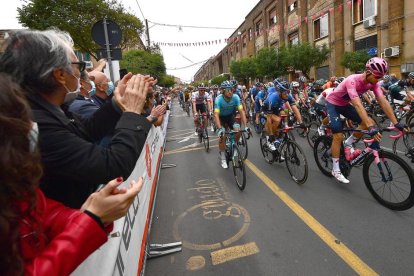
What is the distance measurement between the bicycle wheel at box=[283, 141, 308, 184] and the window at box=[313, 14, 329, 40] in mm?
19680

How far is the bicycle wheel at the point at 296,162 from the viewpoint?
5051 mm

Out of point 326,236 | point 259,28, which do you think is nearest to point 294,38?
point 259,28

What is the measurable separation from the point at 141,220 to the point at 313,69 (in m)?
24.3

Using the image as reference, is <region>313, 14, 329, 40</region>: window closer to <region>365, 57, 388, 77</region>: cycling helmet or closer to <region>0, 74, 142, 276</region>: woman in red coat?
<region>365, 57, 388, 77</region>: cycling helmet

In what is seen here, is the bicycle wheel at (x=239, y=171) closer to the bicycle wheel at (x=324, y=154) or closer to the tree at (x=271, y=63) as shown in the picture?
the bicycle wheel at (x=324, y=154)

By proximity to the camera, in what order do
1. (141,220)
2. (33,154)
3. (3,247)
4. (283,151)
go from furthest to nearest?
1. (283,151)
2. (141,220)
3. (33,154)
4. (3,247)

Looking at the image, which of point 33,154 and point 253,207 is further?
point 253,207

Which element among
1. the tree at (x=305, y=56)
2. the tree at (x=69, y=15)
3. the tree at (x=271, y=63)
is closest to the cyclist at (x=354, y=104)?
the tree at (x=69, y=15)

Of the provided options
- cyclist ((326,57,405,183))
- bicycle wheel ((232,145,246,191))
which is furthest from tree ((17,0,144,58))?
cyclist ((326,57,405,183))

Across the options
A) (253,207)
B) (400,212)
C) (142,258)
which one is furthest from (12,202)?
(400,212)

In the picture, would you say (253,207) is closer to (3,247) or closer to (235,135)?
(235,135)

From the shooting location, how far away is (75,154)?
1305 mm

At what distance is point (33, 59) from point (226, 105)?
17.2 ft

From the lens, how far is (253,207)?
428 centimetres
